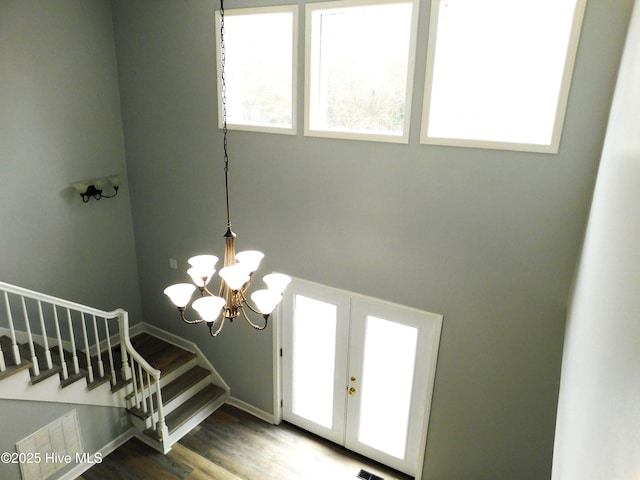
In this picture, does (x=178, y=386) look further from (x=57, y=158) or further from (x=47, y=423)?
(x=57, y=158)

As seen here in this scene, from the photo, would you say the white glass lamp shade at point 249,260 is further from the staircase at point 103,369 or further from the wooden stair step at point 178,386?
the wooden stair step at point 178,386

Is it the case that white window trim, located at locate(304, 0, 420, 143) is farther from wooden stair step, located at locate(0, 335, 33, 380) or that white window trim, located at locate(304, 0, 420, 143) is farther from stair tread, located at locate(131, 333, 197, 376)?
stair tread, located at locate(131, 333, 197, 376)

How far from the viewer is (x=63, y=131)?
487 cm

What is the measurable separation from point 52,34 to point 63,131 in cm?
99

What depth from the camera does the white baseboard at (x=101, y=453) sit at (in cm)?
448

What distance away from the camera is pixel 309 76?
3.91m

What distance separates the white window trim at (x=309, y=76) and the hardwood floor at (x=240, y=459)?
3436 mm

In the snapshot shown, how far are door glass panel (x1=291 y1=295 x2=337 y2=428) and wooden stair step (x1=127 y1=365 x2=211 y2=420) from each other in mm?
1285

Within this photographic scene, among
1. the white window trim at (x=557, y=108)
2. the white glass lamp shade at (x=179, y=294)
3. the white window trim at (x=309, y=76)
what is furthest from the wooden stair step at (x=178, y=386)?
the white window trim at (x=557, y=108)

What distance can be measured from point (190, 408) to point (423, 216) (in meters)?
3.63

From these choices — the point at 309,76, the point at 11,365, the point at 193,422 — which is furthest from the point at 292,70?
the point at 193,422

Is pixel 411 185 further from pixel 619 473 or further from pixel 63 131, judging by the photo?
pixel 63 131

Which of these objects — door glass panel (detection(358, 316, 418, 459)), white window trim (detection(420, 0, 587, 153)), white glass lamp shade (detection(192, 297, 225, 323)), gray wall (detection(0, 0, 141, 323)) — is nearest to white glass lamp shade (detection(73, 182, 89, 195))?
gray wall (detection(0, 0, 141, 323))

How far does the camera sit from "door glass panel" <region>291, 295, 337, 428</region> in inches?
183
